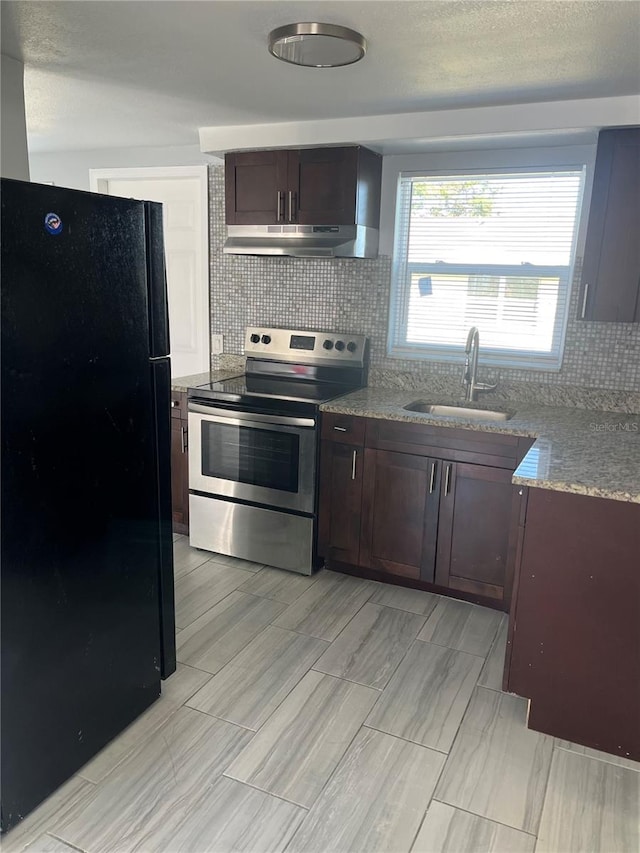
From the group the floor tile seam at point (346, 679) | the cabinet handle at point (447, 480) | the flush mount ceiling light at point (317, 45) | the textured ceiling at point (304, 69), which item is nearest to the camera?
the textured ceiling at point (304, 69)

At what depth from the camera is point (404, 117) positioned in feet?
9.82

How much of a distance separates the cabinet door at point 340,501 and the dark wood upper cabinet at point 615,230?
1.29 m

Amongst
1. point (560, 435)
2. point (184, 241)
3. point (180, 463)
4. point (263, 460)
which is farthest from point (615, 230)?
point (184, 241)

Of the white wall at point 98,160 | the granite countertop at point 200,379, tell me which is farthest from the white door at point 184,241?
the granite countertop at point 200,379

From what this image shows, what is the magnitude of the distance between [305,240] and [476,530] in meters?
1.67

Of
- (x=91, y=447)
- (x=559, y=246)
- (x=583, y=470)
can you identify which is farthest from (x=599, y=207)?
(x=91, y=447)

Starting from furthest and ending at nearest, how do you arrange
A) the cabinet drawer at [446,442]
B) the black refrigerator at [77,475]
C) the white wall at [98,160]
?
the white wall at [98,160]
the cabinet drawer at [446,442]
the black refrigerator at [77,475]

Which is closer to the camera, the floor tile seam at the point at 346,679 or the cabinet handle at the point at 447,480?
the floor tile seam at the point at 346,679

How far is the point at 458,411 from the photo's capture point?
3.32 meters

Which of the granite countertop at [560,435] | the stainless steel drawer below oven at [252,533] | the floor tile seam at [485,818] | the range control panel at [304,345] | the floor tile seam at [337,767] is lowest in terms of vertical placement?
the floor tile seam at [337,767]

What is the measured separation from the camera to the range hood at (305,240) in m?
3.21

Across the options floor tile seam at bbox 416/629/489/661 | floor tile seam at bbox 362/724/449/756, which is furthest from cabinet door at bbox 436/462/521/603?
floor tile seam at bbox 362/724/449/756

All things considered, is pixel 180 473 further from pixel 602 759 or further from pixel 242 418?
pixel 602 759

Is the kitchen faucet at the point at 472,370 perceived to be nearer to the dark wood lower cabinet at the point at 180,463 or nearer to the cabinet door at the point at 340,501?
the cabinet door at the point at 340,501
